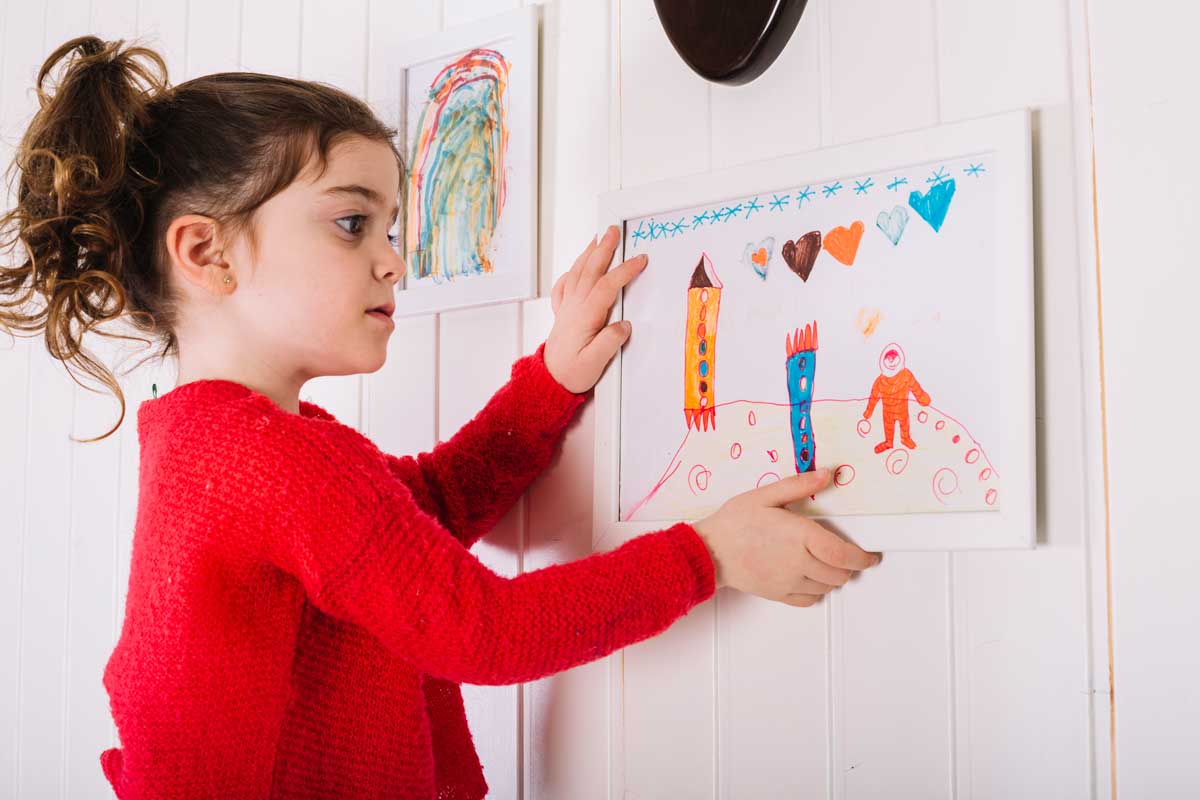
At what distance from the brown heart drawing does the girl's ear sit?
46 centimetres

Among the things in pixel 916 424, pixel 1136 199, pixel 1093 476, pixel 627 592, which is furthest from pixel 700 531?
pixel 1136 199

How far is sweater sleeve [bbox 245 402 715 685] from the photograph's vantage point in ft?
2.60

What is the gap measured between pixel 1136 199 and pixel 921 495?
0.25 metres

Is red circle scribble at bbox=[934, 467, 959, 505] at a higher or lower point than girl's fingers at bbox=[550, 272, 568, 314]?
lower

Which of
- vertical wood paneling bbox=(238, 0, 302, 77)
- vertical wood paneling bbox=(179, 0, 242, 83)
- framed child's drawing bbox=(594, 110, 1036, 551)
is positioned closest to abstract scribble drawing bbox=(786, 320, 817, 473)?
framed child's drawing bbox=(594, 110, 1036, 551)

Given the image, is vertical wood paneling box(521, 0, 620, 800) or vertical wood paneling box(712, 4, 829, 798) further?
vertical wood paneling box(521, 0, 620, 800)

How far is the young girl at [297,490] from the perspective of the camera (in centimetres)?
81

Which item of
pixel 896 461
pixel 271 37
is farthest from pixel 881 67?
pixel 271 37

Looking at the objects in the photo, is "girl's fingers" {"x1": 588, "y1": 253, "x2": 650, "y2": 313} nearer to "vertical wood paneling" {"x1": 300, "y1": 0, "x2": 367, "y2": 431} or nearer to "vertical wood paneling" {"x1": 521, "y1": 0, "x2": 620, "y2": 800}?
"vertical wood paneling" {"x1": 521, "y1": 0, "x2": 620, "y2": 800}

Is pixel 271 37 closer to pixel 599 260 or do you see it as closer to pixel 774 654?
pixel 599 260

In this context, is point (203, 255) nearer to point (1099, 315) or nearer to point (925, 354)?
point (925, 354)

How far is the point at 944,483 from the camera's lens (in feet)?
2.60

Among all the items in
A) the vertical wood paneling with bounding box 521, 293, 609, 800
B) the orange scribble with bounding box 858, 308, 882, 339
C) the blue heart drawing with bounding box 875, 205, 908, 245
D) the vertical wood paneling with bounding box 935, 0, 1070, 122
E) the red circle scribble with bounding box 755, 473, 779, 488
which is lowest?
the vertical wood paneling with bounding box 521, 293, 609, 800

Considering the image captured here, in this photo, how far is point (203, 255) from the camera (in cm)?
91
